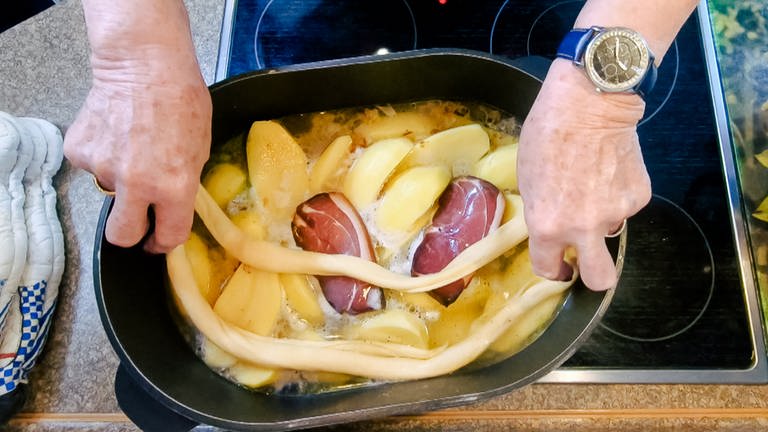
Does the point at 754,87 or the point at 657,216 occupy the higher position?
the point at 754,87

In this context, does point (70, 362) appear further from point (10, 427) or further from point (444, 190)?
point (444, 190)

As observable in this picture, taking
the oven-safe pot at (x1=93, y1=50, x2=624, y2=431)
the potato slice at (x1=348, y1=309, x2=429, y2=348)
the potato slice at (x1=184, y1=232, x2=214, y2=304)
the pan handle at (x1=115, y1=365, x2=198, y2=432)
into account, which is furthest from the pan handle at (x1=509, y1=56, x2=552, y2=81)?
the pan handle at (x1=115, y1=365, x2=198, y2=432)

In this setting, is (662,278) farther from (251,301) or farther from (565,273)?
(251,301)

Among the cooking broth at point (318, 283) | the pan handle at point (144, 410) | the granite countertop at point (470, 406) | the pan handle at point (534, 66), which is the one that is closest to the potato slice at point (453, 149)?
the cooking broth at point (318, 283)

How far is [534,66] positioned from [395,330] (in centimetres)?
37

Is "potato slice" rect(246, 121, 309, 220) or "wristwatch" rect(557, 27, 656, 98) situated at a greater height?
"wristwatch" rect(557, 27, 656, 98)

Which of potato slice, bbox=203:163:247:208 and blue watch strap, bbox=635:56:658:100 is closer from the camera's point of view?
blue watch strap, bbox=635:56:658:100

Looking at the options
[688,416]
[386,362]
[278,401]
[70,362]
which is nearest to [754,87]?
[688,416]

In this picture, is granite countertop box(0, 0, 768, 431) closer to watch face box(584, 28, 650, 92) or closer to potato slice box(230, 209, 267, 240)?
potato slice box(230, 209, 267, 240)

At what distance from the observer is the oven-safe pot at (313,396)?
71cm

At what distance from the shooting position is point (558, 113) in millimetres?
628

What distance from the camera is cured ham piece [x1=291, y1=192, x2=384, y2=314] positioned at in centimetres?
84

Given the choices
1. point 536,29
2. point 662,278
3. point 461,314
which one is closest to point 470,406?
point 461,314

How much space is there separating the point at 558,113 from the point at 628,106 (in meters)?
0.07
